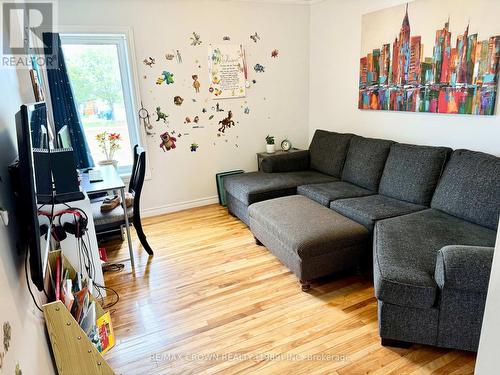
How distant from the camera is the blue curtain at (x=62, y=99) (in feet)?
9.92

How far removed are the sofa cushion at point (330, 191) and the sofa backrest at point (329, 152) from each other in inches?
11.1

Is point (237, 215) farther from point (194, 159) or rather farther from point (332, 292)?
point (332, 292)

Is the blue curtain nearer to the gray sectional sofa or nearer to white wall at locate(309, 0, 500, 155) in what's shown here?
the gray sectional sofa

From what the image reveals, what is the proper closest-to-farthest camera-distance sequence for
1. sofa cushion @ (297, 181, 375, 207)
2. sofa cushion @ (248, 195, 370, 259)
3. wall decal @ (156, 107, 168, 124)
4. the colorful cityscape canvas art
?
1. sofa cushion @ (248, 195, 370, 259)
2. the colorful cityscape canvas art
3. sofa cushion @ (297, 181, 375, 207)
4. wall decal @ (156, 107, 168, 124)

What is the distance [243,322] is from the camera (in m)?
2.04

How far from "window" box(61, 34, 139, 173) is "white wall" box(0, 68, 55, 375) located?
181cm

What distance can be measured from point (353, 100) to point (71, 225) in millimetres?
2994

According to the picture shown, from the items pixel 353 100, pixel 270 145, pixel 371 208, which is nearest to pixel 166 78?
pixel 270 145

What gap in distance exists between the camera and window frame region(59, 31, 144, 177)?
3.17 metres

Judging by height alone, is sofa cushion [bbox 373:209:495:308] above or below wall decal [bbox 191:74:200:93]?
below

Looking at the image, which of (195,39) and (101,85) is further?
(195,39)

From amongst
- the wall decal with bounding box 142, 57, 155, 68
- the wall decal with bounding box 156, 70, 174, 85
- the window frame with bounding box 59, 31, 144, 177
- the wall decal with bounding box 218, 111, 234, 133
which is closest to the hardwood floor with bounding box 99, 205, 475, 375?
the window frame with bounding box 59, 31, 144, 177

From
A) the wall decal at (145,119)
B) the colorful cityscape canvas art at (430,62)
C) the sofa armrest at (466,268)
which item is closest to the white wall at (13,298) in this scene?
the sofa armrest at (466,268)

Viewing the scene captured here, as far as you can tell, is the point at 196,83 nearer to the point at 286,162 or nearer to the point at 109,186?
the point at 286,162
